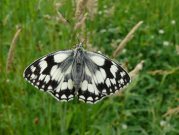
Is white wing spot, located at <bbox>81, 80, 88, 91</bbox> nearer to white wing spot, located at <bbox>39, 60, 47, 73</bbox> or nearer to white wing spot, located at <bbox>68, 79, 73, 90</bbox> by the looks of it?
white wing spot, located at <bbox>68, 79, 73, 90</bbox>

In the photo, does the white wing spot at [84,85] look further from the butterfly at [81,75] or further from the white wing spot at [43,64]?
the white wing spot at [43,64]

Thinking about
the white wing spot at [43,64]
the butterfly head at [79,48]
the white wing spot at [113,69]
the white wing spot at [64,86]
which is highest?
the butterfly head at [79,48]

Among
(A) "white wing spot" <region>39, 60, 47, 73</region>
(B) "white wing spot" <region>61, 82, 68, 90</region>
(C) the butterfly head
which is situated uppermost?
(C) the butterfly head

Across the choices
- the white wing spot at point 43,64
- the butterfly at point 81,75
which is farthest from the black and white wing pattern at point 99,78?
the white wing spot at point 43,64

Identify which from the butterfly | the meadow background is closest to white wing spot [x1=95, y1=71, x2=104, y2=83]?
the butterfly

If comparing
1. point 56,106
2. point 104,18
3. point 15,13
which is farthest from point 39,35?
point 56,106

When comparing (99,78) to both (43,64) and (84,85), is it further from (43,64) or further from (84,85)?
(43,64)

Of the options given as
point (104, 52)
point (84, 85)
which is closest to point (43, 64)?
point (84, 85)
